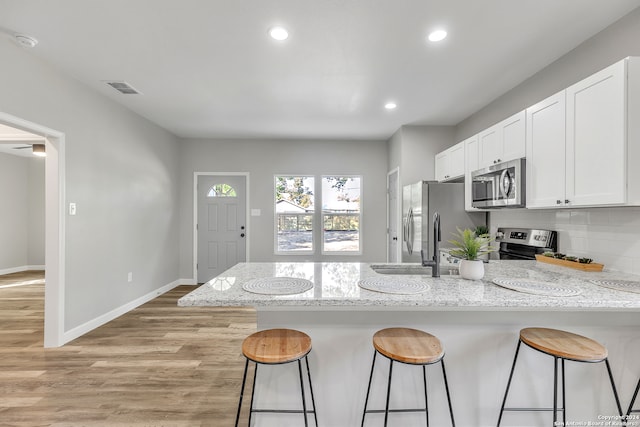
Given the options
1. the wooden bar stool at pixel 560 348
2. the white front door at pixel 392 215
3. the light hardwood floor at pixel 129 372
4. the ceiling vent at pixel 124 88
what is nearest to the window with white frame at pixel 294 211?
the white front door at pixel 392 215

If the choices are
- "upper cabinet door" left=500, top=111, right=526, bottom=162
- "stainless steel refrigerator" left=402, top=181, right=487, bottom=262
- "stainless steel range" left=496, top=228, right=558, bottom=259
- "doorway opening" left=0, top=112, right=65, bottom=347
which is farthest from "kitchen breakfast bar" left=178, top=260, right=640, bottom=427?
"doorway opening" left=0, top=112, right=65, bottom=347

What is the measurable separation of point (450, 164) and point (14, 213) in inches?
331

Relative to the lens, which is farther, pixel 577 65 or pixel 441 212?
pixel 441 212

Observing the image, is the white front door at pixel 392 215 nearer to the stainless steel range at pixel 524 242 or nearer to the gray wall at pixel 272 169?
the gray wall at pixel 272 169

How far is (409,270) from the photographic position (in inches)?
77.4

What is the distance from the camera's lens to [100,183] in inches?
128

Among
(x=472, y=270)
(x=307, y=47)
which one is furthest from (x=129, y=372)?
(x=307, y=47)

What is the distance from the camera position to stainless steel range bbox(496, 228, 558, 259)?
96.5 inches

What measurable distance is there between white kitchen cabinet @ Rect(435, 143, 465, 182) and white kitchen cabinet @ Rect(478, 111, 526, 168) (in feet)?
1.31

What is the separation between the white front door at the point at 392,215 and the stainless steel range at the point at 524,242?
1528 millimetres

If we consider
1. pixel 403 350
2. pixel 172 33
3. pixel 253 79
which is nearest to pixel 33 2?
pixel 172 33

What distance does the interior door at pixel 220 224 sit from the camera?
5.13 meters

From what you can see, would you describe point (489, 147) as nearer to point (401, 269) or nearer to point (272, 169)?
point (401, 269)

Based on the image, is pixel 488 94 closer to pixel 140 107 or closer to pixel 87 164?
pixel 140 107
